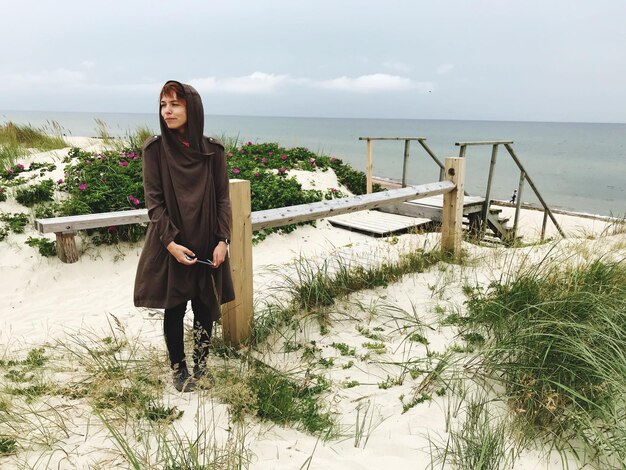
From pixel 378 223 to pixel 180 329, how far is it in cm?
572

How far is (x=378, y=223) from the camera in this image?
8.06 m

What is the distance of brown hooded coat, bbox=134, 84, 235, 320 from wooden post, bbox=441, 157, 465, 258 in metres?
3.21

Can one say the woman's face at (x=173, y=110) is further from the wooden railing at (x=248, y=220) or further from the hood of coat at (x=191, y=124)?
the wooden railing at (x=248, y=220)

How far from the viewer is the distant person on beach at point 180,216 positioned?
2492 mm

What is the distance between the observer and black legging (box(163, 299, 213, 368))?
2.70m

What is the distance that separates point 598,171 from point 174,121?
1577 inches

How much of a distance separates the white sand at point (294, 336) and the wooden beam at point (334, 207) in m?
0.56

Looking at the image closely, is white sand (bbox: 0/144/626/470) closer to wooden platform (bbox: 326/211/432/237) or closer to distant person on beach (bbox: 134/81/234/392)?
wooden platform (bbox: 326/211/432/237)

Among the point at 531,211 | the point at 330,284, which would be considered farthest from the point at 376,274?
the point at 531,211

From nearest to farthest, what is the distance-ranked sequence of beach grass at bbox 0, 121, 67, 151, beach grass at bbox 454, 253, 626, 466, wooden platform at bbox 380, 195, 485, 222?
beach grass at bbox 454, 253, 626, 466, wooden platform at bbox 380, 195, 485, 222, beach grass at bbox 0, 121, 67, 151

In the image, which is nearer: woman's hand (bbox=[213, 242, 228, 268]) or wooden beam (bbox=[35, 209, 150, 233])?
woman's hand (bbox=[213, 242, 228, 268])

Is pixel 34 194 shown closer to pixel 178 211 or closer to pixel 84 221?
pixel 84 221

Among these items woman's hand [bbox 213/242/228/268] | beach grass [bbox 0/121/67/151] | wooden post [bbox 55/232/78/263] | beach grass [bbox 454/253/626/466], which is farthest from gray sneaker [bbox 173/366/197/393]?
beach grass [bbox 0/121/67/151]

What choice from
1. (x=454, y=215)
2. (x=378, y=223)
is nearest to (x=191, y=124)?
(x=454, y=215)
